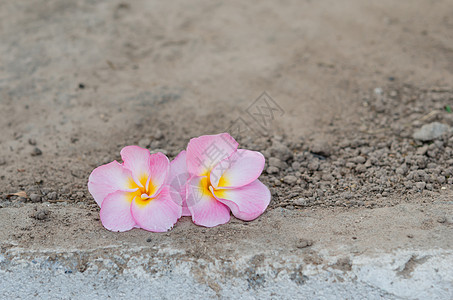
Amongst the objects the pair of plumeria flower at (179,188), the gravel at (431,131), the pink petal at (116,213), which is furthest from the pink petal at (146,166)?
the gravel at (431,131)

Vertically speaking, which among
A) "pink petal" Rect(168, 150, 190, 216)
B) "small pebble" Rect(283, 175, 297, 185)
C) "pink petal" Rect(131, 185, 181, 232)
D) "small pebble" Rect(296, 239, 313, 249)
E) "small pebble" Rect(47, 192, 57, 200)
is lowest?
"small pebble" Rect(47, 192, 57, 200)

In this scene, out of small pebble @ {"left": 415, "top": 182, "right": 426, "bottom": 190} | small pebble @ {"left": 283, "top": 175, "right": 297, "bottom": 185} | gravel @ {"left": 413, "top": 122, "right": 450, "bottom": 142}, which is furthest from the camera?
gravel @ {"left": 413, "top": 122, "right": 450, "bottom": 142}

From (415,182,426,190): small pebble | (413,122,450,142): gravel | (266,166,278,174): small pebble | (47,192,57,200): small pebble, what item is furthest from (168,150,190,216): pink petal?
(413,122,450,142): gravel

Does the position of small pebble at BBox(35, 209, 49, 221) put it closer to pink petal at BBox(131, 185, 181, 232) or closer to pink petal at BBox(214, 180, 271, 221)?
pink petal at BBox(131, 185, 181, 232)

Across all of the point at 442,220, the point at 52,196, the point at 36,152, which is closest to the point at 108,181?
the point at 52,196

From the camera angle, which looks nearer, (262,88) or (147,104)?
(147,104)

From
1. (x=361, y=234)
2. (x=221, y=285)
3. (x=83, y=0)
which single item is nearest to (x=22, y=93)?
(x=83, y=0)

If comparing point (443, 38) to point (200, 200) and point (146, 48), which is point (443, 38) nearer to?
point (146, 48)

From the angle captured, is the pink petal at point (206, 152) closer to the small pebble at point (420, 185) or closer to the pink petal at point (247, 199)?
the pink petal at point (247, 199)
